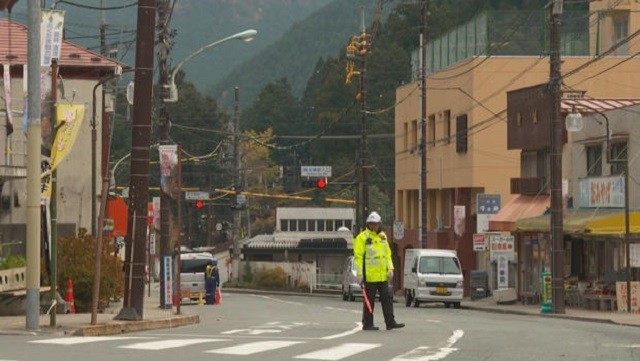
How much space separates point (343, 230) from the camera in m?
98.9

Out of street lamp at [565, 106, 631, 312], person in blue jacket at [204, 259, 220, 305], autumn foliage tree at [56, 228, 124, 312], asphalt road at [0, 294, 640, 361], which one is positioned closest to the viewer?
asphalt road at [0, 294, 640, 361]

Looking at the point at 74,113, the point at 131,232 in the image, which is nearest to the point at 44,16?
the point at 74,113

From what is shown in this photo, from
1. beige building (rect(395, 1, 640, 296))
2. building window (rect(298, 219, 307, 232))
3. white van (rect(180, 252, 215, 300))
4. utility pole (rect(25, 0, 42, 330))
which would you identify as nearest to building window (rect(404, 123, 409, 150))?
beige building (rect(395, 1, 640, 296))

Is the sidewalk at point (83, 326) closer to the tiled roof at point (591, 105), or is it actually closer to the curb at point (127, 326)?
the curb at point (127, 326)

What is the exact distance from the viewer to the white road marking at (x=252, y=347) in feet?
55.2

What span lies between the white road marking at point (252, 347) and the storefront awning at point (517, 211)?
32755mm

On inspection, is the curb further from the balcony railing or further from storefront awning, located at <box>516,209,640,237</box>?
the balcony railing

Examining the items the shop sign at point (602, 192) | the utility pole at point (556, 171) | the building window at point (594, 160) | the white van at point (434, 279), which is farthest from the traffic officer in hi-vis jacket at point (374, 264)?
the white van at point (434, 279)

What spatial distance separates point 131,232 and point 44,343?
6.47m

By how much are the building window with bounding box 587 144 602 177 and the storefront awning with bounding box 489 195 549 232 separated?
13.2ft

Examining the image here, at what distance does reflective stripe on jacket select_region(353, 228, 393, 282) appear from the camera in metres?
22.1

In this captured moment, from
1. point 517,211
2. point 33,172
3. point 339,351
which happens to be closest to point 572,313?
point 517,211

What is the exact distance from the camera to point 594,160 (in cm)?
4766

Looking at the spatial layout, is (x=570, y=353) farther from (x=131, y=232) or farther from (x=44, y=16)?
(x=44, y=16)
